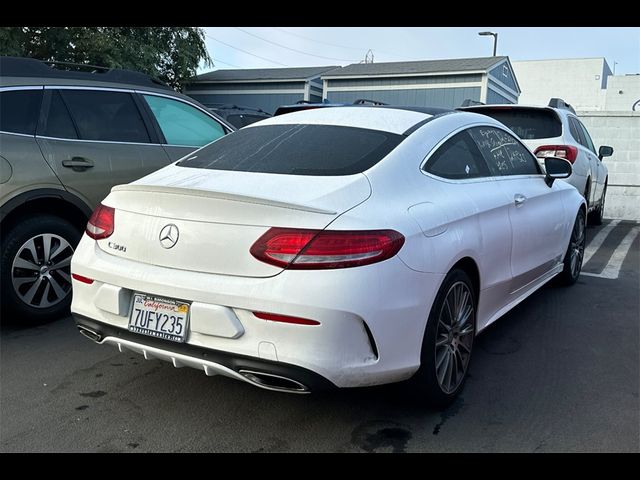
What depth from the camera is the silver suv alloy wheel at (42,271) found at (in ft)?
13.0

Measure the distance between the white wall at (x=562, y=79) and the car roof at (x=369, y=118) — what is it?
4714cm

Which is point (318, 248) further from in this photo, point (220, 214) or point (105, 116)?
point (105, 116)

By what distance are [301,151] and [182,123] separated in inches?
91.8

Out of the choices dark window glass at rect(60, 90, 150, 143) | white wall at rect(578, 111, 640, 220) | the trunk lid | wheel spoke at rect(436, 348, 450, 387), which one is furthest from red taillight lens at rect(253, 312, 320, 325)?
white wall at rect(578, 111, 640, 220)

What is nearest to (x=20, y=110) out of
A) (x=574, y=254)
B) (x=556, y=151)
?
(x=574, y=254)

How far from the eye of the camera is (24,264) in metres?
3.96

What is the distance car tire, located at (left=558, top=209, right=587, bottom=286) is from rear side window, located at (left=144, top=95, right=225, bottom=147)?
336 cm

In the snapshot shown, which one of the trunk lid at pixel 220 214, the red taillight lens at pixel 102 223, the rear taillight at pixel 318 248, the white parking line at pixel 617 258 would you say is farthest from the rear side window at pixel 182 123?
the white parking line at pixel 617 258

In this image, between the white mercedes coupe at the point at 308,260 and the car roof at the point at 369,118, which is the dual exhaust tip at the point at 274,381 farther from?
the car roof at the point at 369,118

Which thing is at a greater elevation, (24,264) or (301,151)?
(301,151)

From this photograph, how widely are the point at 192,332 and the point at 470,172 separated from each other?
1922 mm
